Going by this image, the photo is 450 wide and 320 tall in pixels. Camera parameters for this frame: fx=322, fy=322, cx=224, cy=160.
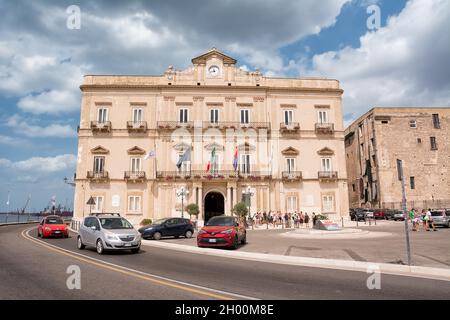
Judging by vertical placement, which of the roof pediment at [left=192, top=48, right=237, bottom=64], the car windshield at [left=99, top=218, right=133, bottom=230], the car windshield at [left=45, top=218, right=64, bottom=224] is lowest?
the car windshield at [left=45, top=218, right=64, bottom=224]

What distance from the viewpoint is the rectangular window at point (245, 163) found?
37.2 m

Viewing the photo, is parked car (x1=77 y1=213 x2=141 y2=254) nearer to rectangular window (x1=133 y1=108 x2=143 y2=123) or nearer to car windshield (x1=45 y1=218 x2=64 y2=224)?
car windshield (x1=45 y1=218 x2=64 y2=224)

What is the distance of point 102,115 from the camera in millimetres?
37469

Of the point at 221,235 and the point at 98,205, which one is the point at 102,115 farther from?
the point at 221,235

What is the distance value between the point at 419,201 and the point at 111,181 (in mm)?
41805

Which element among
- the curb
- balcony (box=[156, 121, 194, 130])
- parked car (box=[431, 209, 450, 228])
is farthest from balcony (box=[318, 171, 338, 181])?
the curb

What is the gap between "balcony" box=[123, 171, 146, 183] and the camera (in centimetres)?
3594

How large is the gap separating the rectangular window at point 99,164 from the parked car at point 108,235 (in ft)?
72.9

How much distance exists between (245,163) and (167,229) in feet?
57.3

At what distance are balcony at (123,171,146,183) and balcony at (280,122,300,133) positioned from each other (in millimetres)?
16886

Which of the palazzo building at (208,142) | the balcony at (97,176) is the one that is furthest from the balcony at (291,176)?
the balcony at (97,176)

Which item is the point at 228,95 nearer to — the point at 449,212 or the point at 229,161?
the point at 229,161

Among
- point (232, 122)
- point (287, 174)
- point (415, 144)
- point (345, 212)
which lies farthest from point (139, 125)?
point (415, 144)

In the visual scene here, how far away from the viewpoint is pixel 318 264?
1097cm
